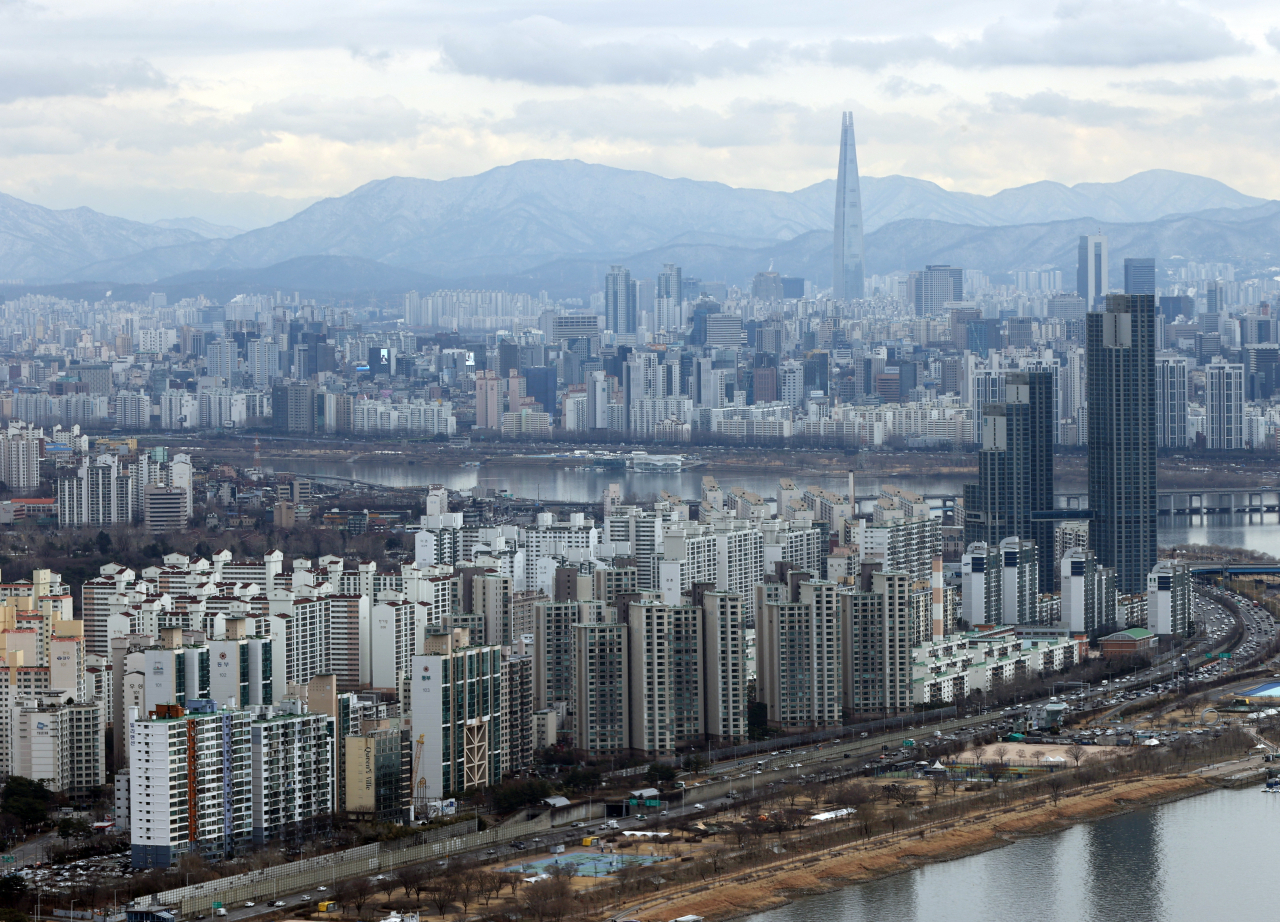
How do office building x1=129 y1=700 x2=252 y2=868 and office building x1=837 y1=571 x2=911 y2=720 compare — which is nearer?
office building x1=129 y1=700 x2=252 y2=868

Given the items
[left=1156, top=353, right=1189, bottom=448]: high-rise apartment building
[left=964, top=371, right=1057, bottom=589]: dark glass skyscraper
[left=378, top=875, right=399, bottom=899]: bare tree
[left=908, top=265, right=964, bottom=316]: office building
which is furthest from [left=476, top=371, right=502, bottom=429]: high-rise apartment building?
[left=378, top=875, right=399, bottom=899]: bare tree

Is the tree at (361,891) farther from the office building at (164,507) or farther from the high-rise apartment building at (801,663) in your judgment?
the office building at (164,507)

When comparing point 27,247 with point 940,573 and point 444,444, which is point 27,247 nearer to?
point 444,444

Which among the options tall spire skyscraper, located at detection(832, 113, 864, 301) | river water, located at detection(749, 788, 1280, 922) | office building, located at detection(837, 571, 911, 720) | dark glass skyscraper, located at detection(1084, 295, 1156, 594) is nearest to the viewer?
river water, located at detection(749, 788, 1280, 922)

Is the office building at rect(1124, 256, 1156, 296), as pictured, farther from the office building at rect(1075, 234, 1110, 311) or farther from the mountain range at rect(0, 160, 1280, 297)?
the mountain range at rect(0, 160, 1280, 297)

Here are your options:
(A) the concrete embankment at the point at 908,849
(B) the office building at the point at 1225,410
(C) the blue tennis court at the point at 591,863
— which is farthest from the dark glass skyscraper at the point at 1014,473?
(B) the office building at the point at 1225,410

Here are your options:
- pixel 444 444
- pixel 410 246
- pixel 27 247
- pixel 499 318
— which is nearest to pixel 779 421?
pixel 444 444

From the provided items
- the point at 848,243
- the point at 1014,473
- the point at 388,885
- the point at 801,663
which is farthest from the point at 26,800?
the point at 848,243

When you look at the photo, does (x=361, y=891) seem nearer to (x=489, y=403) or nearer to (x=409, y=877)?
(x=409, y=877)
